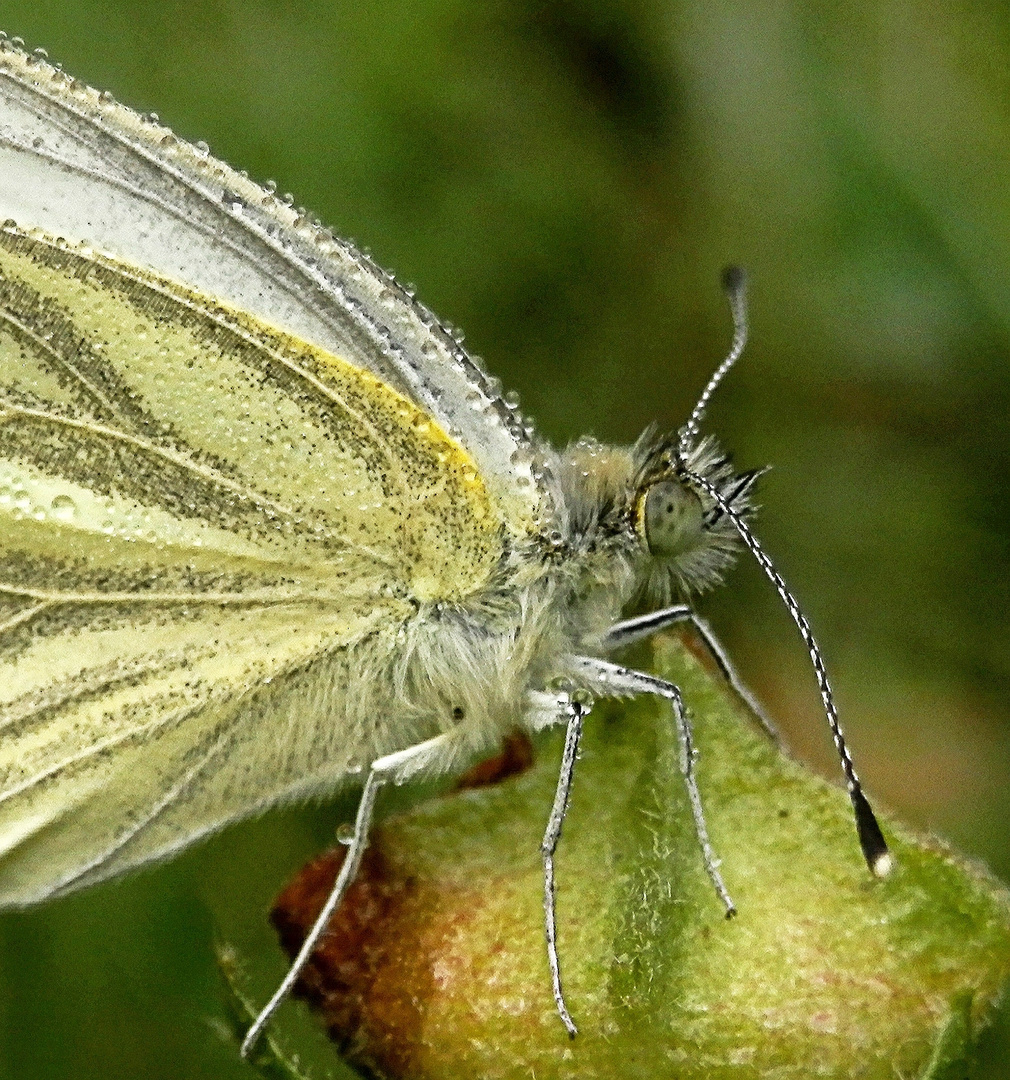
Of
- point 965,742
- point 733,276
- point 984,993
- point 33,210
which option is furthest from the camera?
point 965,742

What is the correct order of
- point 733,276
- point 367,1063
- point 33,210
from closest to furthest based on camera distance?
point 367,1063, point 33,210, point 733,276

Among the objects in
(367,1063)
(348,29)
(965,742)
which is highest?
(348,29)

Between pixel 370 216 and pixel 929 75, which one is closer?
pixel 929 75

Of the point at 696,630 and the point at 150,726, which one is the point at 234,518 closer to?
the point at 150,726

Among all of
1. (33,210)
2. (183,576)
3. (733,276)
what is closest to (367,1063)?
(183,576)

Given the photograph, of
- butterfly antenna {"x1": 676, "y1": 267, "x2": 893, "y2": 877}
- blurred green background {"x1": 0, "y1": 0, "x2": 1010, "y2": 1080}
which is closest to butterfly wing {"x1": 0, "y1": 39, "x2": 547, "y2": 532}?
butterfly antenna {"x1": 676, "y1": 267, "x2": 893, "y2": 877}

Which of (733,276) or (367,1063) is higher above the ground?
(733,276)

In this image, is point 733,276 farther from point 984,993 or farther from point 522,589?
point 984,993
